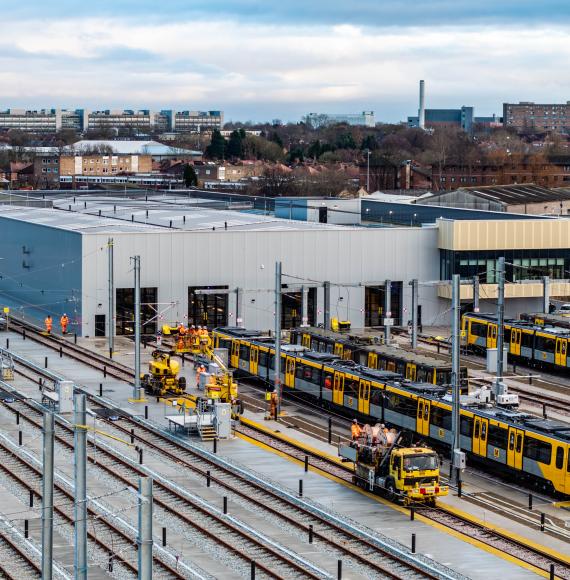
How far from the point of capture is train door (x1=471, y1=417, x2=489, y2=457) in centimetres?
4447

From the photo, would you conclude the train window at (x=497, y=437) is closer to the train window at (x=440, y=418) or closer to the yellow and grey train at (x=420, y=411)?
the yellow and grey train at (x=420, y=411)

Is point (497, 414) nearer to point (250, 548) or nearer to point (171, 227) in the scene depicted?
point (250, 548)

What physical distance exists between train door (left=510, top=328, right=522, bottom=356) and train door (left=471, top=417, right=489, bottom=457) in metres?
24.7

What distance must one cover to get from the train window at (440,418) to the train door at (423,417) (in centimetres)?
33

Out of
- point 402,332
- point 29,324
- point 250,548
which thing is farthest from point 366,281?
point 250,548

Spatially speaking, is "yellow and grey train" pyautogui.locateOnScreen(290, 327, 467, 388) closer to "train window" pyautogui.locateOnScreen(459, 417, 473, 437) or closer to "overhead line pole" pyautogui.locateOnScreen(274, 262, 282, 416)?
"overhead line pole" pyautogui.locateOnScreen(274, 262, 282, 416)

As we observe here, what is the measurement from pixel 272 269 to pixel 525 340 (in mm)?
17413

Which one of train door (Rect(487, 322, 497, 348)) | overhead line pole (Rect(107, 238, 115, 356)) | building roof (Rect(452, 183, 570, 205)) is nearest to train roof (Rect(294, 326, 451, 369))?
train door (Rect(487, 322, 497, 348))

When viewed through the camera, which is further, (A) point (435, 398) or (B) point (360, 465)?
(A) point (435, 398)

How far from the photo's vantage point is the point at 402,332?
263ft

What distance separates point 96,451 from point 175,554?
13.4 metres

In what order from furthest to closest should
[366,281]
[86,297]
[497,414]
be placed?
[366,281]
[86,297]
[497,414]

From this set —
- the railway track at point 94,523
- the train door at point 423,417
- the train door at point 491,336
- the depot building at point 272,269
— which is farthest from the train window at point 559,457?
the depot building at point 272,269

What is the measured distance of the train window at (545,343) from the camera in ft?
218
